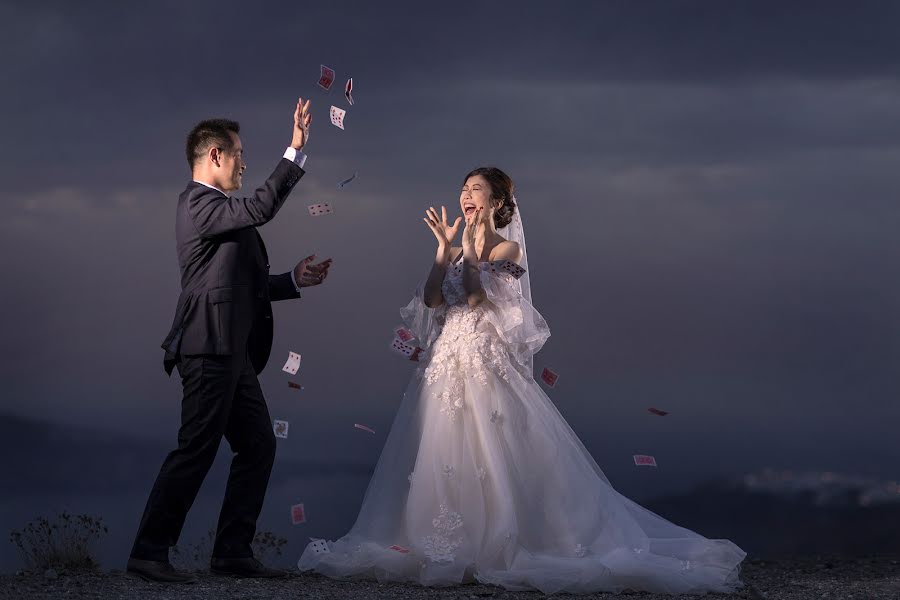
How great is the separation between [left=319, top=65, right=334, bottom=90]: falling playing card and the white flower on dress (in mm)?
2600

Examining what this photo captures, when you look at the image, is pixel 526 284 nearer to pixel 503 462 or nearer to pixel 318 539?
pixel 503 462

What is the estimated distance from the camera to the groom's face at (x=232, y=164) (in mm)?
5676

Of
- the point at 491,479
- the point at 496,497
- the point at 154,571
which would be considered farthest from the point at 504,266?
the point at 154,571

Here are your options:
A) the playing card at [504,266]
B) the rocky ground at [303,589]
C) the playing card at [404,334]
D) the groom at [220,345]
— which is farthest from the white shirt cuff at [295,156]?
the rocky ground at [303,589]

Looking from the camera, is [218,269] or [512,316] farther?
[512,316]

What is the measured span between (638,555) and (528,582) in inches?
27.3

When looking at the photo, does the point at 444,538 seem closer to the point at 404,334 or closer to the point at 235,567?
the point at 235,567

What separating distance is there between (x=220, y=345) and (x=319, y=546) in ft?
4.88

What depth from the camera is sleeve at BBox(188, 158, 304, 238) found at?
17.2 feet

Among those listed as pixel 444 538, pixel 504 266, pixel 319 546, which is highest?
pixel 504 266

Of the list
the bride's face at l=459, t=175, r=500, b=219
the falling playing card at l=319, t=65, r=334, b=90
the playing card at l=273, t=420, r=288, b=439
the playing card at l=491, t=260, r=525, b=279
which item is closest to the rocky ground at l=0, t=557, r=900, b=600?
the playing card at l=273, t=420, r=288, b=439

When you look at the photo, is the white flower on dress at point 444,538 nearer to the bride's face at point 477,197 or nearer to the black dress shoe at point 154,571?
the black dress shoe at point 154,571

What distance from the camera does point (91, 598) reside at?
520 cm

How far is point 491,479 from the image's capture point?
5.93 metres
